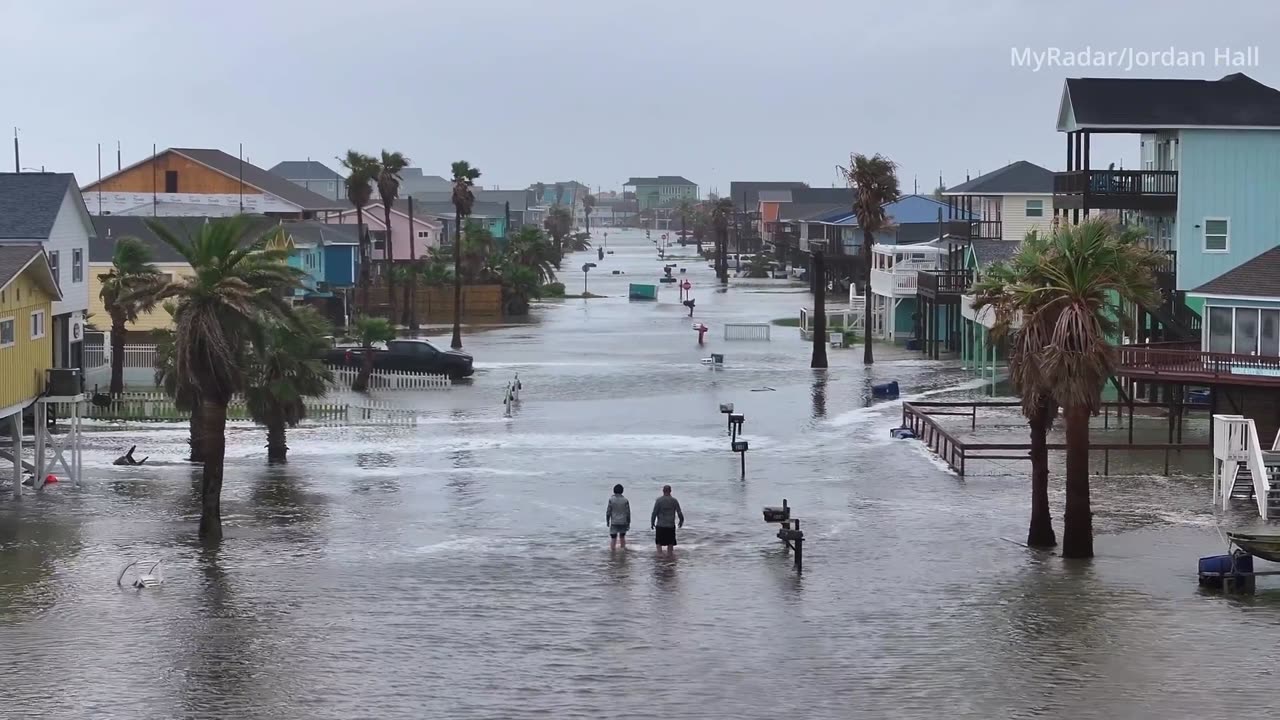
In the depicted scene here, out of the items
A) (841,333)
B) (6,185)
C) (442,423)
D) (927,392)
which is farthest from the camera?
(841,333)

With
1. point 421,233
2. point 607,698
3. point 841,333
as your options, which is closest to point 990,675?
point 607,698

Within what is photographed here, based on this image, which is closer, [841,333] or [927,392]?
[927,392]

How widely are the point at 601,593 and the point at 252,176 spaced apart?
98.0m

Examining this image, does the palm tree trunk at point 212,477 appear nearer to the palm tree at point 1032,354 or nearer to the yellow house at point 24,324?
the yellow house at point 24,324

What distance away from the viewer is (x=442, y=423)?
2073 inches

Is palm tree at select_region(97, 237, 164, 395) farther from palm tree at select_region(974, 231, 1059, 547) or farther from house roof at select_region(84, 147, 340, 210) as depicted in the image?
house roof at select_region(84, 147, 340, 210)

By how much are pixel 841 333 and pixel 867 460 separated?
40.0 meters

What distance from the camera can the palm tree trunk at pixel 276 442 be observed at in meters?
43.1

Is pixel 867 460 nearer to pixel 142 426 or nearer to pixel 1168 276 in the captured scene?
pixel 1168 276

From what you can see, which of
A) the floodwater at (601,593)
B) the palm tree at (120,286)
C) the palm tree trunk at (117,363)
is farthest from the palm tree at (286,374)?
the palm tree trunk at (117,363)

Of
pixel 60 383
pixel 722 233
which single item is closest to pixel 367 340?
pixel 60 383

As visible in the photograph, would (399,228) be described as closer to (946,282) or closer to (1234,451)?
(946,282)

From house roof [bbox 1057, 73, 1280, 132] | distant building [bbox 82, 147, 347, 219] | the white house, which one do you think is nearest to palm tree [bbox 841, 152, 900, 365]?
house roof [bbox 1057, 73, 1280, 132]

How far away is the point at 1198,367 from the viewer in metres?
42.8
